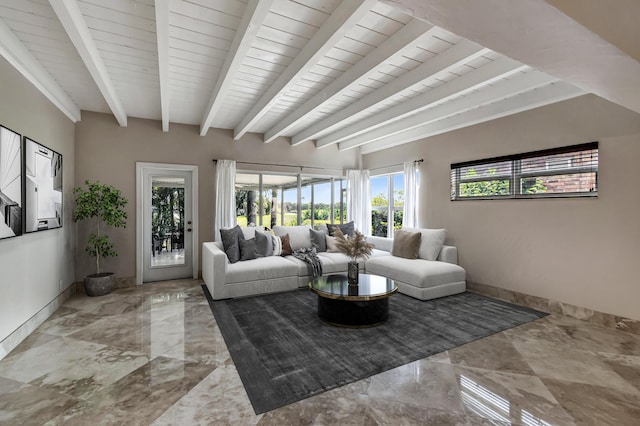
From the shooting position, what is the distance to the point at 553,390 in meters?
2.04

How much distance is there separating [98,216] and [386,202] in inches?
197

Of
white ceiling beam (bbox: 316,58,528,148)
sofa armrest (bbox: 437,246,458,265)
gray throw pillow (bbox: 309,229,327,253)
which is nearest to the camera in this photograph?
white ceiling beam (bbox: 316,58,528,148)

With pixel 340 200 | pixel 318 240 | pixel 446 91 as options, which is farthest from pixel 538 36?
pixel 340 200

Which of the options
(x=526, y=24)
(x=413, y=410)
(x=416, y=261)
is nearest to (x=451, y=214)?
(x=416, y=261)

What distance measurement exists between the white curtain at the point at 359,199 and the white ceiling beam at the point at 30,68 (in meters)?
4.71

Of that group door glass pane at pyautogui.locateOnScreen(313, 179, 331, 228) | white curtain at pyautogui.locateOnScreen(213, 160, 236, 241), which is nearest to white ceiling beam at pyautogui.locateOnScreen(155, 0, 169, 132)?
white curtain at pyautogui.locateOnScreen(213, 160, 236, 241)

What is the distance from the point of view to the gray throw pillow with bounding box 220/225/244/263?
441 centimetres

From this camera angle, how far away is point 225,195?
530 centimetres

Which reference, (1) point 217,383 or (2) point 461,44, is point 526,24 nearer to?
(2) point 461,44

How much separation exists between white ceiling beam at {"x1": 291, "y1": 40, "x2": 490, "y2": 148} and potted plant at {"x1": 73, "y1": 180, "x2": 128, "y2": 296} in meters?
3.28

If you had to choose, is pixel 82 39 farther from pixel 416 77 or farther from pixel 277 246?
pixel 277 246

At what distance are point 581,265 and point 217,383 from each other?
3927mm

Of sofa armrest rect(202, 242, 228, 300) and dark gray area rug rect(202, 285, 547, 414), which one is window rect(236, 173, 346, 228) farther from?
dark gray area rug rect(202, 285, 547, 414)

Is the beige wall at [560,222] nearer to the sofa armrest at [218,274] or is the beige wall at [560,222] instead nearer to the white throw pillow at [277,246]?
the white throw pillow at [277,246]
